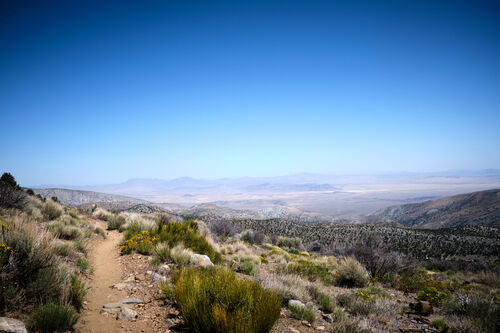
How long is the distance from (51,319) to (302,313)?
14.2 ft

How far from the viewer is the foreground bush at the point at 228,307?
9.73 feet

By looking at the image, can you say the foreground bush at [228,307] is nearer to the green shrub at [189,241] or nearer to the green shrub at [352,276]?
the green shrub at [189,241]

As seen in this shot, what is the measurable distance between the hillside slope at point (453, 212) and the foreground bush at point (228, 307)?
53.3 metres

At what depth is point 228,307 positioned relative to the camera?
345 centimetres

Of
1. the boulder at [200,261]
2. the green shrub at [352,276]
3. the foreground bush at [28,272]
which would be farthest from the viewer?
the green shrub at [352,276]

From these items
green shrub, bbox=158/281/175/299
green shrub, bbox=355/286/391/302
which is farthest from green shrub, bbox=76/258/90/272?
green shrub, bbox=355/286/391/302

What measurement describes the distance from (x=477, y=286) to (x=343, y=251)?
5625mm

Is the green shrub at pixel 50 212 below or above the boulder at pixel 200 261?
above

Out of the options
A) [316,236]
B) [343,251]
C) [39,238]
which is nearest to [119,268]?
[39,238]

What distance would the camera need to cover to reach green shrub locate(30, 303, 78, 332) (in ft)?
10.0

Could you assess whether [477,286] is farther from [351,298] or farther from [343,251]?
[351,298]

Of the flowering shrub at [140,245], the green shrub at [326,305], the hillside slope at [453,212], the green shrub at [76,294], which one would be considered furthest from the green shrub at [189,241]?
the hillside slope at [453,212]

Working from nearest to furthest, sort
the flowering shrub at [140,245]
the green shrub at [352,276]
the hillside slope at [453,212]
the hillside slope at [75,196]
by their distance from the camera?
the flowering shrub at [140,245] < the green shrub at [352,276] < the hillside slope at [453,212] < the hillside slope at [75,196]

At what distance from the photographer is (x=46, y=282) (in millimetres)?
3699
